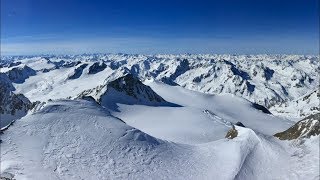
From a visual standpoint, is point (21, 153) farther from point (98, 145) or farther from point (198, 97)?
point (198, 97)

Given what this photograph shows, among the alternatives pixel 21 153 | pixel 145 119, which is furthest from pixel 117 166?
pixel 145 119

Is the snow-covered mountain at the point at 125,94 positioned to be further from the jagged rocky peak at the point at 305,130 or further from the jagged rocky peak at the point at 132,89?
the jagged rocky peak at the point at 305,130

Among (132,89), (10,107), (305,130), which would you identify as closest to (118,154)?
(305,130)

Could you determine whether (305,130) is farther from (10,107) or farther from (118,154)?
(10,107)

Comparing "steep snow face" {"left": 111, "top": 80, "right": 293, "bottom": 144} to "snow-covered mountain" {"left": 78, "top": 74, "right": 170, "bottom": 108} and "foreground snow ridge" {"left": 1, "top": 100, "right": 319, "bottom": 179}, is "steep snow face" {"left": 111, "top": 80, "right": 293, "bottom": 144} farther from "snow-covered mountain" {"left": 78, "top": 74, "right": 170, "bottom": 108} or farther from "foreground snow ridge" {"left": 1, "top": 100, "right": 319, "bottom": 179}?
"foreground snow ridge" {"left": 1, "top": 100, "right": 319, "bottom": 179}

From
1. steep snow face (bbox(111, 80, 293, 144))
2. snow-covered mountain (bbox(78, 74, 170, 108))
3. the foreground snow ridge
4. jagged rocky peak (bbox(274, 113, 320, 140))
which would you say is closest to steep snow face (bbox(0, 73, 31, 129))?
snow-covered mountain (bbox(78, 74, 170, 108))

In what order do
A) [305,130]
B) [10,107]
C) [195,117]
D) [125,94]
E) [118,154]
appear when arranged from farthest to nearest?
[125,94], [10,107], [195,117], [305,130], [118,154]

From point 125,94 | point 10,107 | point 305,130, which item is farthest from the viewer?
point 125,94

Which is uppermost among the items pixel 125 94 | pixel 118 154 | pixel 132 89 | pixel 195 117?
pixel 118 154

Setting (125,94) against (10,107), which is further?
(125,94)
